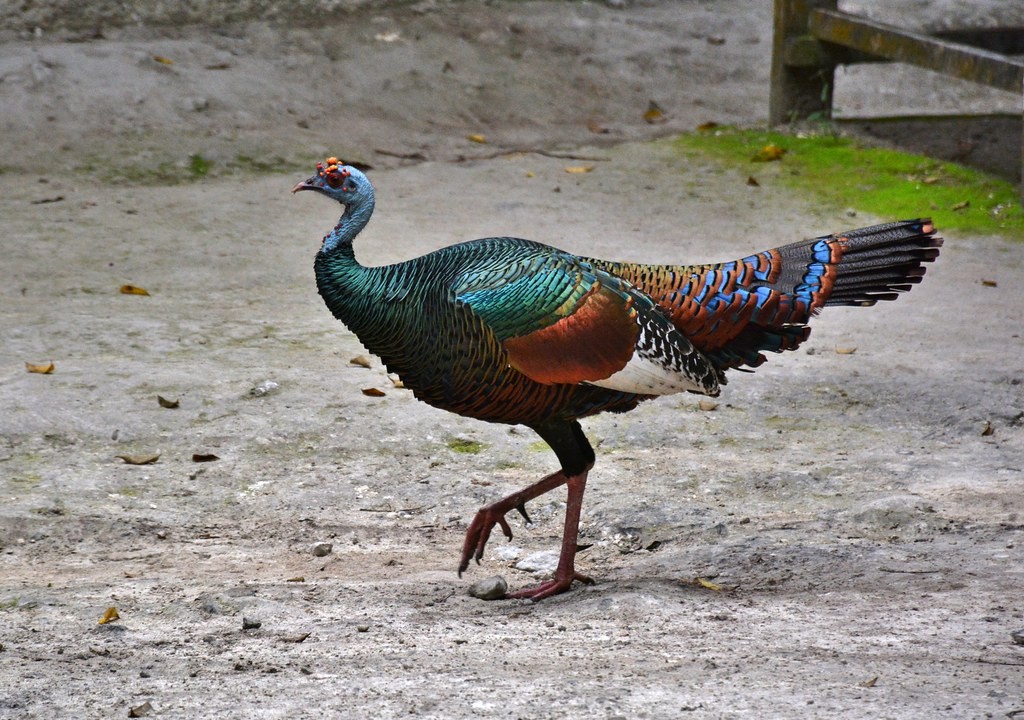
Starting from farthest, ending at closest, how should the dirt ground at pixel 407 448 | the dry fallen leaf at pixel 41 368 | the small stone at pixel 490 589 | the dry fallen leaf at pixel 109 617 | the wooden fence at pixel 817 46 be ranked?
the wooden fence at pixel 817 46
the dry fallen leaf at pixel 41 368
the small stone at pixel 490 589
the dry fallen leaf at pixel 109 617
the dirt ground at pixel 407 448

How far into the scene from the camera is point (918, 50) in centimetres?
Answer: 867

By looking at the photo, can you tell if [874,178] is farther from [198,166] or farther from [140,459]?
[140,459]

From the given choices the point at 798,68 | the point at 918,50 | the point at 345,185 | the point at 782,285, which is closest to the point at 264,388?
the point at 345,185

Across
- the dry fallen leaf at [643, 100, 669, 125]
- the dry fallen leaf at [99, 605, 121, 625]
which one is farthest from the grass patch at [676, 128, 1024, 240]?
the dry fallen leaf at [99, 605, 121, 625]

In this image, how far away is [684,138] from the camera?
9.76 meters

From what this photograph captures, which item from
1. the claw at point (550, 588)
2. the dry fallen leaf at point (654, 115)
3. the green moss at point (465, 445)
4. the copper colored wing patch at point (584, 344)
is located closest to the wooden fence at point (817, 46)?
the dry fallen leaf at point (654, 115)

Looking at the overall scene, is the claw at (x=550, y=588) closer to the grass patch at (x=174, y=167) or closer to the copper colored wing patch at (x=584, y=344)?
the copper colored wing patch at (x=584, y=344)

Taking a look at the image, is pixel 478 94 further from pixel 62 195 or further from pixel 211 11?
pixel 62 195

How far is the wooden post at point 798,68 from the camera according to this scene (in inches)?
382

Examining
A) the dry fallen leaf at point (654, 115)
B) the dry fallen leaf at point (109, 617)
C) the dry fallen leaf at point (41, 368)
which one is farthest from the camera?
the dry fallen leaf at point (654, 115)

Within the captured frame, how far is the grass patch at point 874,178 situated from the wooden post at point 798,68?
0.81 feet

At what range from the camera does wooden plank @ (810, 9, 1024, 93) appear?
8.09 meters

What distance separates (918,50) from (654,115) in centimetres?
214

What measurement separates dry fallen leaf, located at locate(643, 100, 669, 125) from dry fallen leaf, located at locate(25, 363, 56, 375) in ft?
18.4
